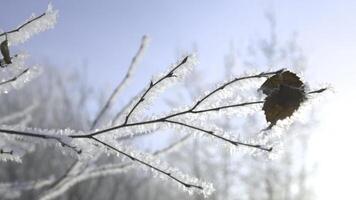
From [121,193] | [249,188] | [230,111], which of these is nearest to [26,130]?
[230,111]

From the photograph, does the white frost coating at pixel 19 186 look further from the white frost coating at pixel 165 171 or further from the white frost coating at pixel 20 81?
the white frost coating at pixel 165 171

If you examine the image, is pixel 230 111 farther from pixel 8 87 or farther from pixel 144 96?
pixel 8 87

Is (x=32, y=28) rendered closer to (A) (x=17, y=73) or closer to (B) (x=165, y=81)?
(A) (x=17, y=73)

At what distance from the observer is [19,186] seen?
93.7 inches

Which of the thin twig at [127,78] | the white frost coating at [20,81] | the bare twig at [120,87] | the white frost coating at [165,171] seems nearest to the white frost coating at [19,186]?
the bare twig at [120,87]

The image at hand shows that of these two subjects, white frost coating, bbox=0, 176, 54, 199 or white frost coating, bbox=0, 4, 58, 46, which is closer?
white frost coating, bbox=0, 4, 58, 46

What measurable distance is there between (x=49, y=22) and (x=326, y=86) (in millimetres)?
717

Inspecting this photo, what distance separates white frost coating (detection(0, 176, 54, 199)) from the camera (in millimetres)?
2250

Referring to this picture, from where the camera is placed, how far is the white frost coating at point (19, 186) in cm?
225

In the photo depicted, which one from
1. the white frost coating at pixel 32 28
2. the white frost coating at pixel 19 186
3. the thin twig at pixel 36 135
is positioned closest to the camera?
the thin twig at pixel 36 135

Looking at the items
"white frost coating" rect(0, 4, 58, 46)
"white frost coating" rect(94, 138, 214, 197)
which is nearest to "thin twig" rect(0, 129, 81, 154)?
"white frost coating" rect(94, 138, 214, 197)

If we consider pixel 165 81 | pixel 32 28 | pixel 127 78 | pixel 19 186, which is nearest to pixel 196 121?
pixel 165 81

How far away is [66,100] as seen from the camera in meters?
20.9

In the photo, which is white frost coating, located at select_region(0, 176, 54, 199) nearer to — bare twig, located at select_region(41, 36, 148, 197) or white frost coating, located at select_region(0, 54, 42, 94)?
bare twig, located at select_region(41, 36, 148, 197)
